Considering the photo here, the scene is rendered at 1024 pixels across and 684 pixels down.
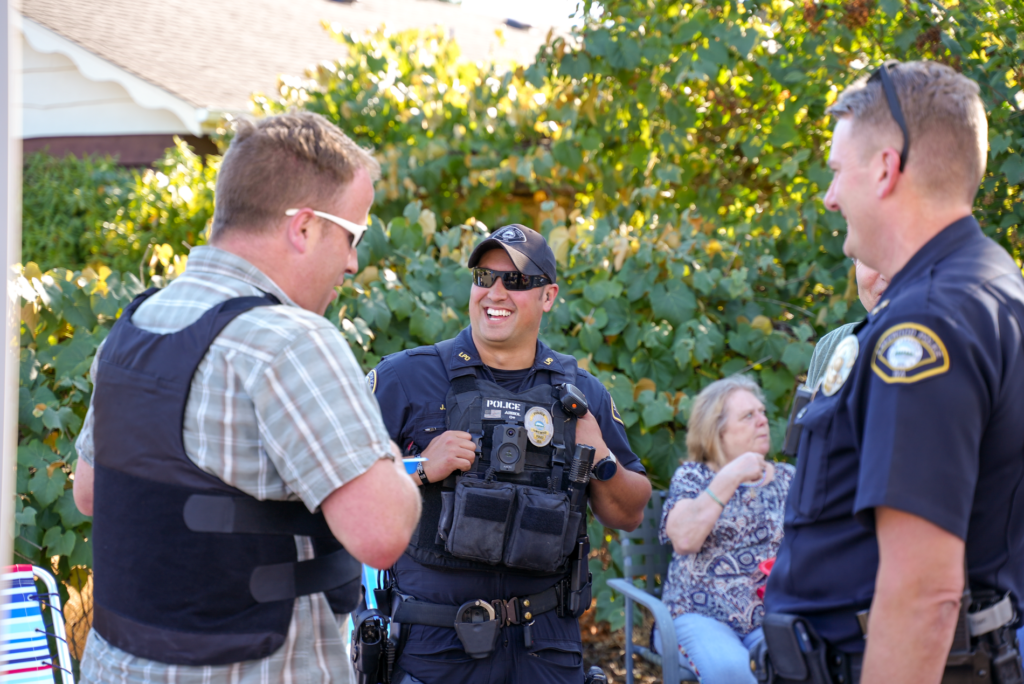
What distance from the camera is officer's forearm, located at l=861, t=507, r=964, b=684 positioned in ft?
4.54

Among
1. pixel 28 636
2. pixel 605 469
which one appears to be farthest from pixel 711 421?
pixel 28 636

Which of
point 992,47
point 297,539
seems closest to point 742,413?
point 992,47

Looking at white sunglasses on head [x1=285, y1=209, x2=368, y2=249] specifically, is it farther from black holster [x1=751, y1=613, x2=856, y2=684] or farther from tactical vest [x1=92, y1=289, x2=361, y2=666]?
black holster [x1=751, y1=613, x2=856, y2=684]

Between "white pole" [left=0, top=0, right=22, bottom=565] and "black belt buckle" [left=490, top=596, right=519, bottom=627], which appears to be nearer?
"white pole" [left=0, top=0, right=22, bottom=565]

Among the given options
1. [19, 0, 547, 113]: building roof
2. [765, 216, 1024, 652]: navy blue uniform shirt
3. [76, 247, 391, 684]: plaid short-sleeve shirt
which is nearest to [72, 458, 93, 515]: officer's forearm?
[76, 247, 391, 684]: plaid short-sleeve shirt

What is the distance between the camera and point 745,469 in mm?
3412

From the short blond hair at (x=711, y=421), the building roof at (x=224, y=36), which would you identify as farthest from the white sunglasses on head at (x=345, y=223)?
the building roof at (x=224, y=36)

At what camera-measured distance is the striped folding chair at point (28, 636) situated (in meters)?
2.97

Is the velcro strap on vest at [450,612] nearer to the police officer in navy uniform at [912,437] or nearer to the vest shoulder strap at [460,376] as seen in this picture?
the vest shoulder strap at [460,376]

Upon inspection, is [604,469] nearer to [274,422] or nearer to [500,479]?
[500,479]

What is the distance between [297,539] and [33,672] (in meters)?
2.13

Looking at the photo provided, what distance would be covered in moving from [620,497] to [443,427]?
66 centimetres

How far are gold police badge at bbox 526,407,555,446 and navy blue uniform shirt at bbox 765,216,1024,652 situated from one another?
1053 millimetres

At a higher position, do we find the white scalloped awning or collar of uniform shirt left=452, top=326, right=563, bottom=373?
the white scalloped awning
